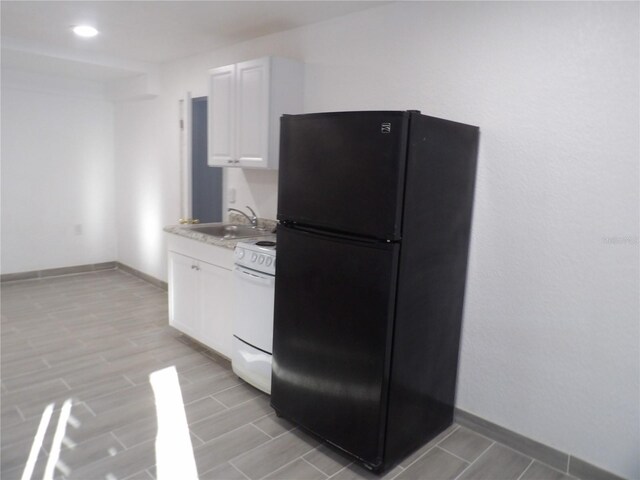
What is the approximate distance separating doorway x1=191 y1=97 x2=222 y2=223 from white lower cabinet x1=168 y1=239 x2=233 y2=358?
3.24 feet

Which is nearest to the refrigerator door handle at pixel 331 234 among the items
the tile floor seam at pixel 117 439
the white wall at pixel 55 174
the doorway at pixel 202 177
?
the tile floor seam at pixel 117 439

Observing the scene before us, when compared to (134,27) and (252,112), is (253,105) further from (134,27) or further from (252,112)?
(134,27)

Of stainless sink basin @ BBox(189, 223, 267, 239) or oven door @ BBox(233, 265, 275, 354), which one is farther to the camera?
stainless sink basin @ BBox(189, 223, 267, 239)

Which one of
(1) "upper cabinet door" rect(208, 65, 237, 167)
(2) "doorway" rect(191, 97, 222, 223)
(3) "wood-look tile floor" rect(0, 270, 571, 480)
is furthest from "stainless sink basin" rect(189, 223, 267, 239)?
(3) "wood-look tile floor" rect(0, 270, 571, 480)

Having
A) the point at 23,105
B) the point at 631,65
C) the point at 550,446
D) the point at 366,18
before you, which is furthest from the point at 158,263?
the point at 631,65

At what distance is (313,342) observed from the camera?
235 centimetres

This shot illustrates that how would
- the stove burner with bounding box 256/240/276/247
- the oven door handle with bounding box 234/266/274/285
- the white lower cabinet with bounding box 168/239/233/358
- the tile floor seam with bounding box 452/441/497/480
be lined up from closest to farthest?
the tile floor seam with bounding box 452/441/497/480 < the oven door handle with bounding box 234/266/274/285 < the stove burner with bounding box 256/240/276/247 < the white lower cabinet with bounding box 168/239/233/358

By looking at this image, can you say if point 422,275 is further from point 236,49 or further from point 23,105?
point 23,105

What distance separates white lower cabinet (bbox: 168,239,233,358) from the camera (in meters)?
3.12

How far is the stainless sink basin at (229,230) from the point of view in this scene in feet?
11.7

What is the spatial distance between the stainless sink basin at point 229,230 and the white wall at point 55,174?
2.69m

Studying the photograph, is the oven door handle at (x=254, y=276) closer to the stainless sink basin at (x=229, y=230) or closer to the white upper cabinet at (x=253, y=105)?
the stainless sink basin at (x=229, y=230)

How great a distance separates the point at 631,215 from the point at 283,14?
2355 millimetres

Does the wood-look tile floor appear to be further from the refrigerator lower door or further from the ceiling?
the ceiling
